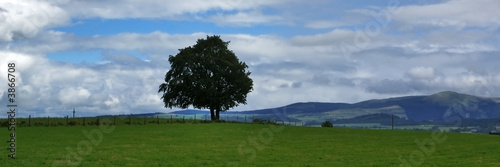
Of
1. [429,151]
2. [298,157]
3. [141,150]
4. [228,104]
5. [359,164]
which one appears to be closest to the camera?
[359,164]

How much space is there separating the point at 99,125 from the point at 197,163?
5745 centimetres

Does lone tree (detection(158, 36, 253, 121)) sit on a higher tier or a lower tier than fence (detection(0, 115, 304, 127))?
higher

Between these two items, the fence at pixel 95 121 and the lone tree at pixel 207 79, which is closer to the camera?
the fence at pixel 95 121

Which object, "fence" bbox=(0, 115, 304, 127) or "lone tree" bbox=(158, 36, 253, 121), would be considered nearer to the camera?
"fence" bbox=(0, 115, 304, 127)

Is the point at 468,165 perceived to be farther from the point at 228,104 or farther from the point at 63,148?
the point at 228,104

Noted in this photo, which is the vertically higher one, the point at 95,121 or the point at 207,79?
the point at 207,79

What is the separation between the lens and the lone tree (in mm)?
109863

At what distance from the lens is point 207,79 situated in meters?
110

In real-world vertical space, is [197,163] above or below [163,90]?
below

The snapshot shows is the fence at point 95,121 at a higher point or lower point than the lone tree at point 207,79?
lower

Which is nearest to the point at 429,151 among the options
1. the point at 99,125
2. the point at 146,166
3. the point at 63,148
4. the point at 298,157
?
the point at 298,157

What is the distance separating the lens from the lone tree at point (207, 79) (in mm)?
109863

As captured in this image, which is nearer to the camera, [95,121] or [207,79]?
[95,121]

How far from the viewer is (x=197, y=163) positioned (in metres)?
37.4
